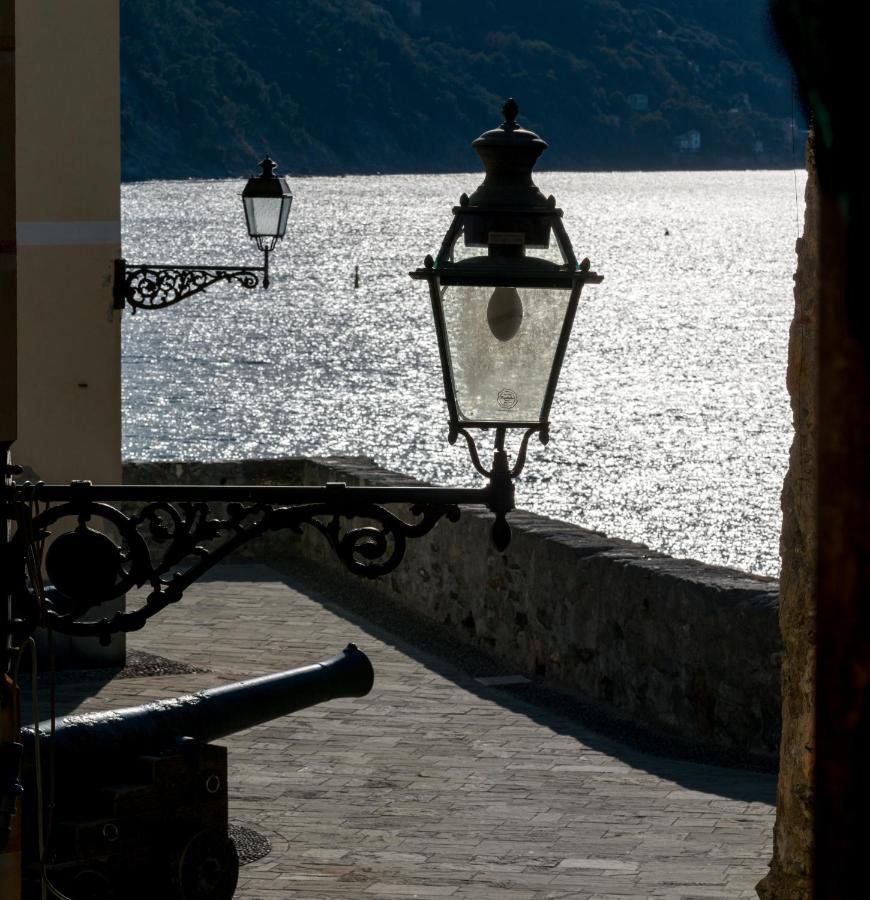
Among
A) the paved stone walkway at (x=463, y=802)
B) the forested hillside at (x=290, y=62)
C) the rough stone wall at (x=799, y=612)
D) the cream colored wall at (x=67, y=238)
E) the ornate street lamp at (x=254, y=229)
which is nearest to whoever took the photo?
the rough stone wall at (x=799, y=612)

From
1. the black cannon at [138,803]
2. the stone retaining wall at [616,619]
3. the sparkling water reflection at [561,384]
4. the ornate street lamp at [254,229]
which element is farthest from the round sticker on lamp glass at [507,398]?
the sparkling water reflection at [561,384]

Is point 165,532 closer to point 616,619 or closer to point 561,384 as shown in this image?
point 616,619

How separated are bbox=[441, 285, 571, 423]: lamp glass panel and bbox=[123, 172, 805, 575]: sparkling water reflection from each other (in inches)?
730

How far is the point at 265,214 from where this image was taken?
1222 centimetres

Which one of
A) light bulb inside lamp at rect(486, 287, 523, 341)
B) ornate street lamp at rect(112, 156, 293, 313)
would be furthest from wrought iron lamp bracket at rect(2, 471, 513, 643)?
ornate street lamp at rect(112, 156, 293, 313)

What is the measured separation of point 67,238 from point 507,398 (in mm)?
7781

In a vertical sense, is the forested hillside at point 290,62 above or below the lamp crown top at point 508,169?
above

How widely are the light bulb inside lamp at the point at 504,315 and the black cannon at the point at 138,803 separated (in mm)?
2572

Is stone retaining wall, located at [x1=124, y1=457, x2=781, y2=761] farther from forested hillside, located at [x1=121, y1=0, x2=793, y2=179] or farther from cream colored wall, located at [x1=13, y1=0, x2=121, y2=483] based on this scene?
forested hillside, located at [x1=121, y1=0, x2=793, y2=179]

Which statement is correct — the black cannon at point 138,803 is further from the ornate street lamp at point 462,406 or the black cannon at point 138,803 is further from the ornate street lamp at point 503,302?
the ornate street lamp at point 503,302

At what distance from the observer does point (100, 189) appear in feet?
38.1

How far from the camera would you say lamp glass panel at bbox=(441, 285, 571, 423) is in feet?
13.5

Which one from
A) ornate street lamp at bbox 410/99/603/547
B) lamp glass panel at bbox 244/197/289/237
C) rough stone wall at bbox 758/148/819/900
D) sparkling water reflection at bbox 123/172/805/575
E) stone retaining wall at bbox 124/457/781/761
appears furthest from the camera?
sparkling water reflection at bbox 123/172/805/575

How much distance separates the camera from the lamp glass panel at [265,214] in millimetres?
12156
